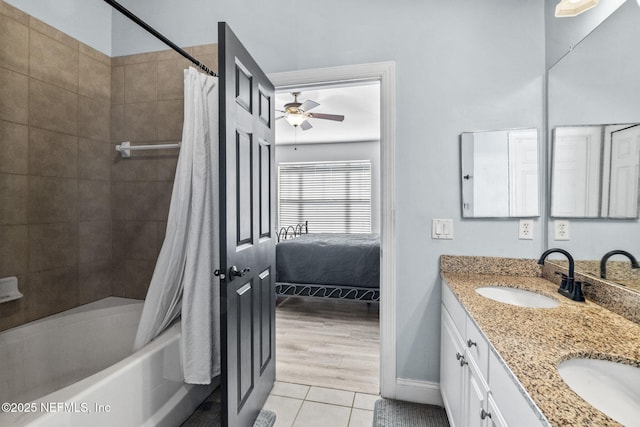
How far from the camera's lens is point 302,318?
3.49 metres

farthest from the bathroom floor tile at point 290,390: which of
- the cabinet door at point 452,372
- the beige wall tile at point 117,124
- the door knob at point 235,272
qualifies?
the beige wall tile at point 117,124

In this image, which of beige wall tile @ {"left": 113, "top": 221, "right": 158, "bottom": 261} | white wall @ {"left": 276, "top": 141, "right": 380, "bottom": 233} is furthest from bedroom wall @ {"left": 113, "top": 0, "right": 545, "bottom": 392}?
white wall @ {"left": 276, "top": 141, "right": 380, "bottom": 233}

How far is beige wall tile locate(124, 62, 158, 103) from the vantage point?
2.31m

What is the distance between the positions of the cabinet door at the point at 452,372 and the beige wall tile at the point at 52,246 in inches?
95.7

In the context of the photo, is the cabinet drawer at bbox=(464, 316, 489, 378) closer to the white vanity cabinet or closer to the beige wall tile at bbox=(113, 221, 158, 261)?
the white vanity cabinet

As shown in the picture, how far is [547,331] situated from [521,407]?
392 millimetres

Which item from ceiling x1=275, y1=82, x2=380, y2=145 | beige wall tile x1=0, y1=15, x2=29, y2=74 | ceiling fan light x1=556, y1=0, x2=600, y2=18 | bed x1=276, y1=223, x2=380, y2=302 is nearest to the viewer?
ceiling fan light x1=556, y1=0, x2=600, y2=18

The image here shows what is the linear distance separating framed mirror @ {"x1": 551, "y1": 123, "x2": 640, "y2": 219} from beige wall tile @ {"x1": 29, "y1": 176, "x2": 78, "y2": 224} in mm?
2998

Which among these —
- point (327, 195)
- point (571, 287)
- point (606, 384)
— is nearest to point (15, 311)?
point (606, 384)

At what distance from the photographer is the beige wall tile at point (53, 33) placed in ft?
6.01

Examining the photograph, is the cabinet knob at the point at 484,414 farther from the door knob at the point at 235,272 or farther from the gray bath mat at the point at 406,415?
the door knob at the point at 235,272

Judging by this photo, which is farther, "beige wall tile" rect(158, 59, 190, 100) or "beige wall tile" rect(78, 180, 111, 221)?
"beige wall tile" rect(158, 59, 190, 100)

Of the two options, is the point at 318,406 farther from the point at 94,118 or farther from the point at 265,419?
the point at 94,118

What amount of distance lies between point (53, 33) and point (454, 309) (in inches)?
114
